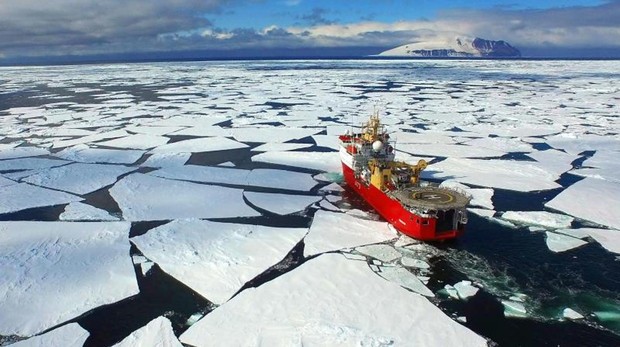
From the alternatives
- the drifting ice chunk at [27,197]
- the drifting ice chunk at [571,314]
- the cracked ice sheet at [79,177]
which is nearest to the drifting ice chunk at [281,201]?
the cracked ice sheet at [79,177]

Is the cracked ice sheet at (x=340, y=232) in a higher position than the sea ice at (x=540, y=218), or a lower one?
lower

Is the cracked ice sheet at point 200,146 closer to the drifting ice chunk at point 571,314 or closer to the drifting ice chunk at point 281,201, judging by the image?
the drifting ice chunk at point 281,201

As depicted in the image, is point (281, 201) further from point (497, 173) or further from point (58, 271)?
point (497, 173)

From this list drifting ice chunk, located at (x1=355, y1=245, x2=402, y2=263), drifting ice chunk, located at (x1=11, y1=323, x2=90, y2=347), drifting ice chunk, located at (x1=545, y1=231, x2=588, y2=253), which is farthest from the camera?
drifting ice chunk, located at (x1=545, y1=231, x2=588, y2=253)

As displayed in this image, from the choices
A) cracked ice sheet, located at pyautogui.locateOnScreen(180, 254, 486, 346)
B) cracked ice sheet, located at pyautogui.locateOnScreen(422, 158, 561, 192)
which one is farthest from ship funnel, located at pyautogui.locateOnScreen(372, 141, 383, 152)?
cracked ice sheet, located at pyautogui.locateOnScreen(180, 254, 486, 346)

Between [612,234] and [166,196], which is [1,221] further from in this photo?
[612,234]

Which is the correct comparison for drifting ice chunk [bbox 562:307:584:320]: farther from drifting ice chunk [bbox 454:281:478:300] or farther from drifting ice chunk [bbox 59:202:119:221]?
drifting ice chunk [bbox 59:202:119:221]

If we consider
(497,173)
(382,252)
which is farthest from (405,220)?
(497,173)
